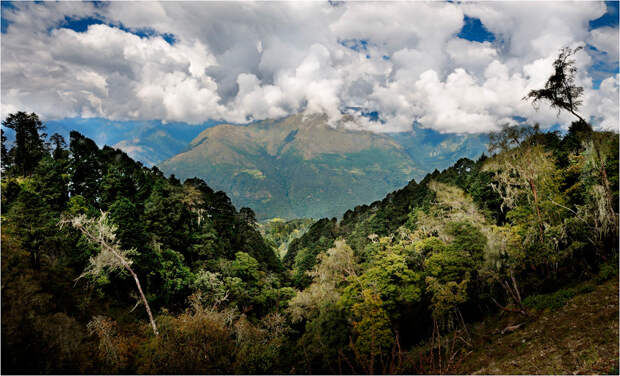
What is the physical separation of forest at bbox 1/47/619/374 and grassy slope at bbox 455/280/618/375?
5.95 feet

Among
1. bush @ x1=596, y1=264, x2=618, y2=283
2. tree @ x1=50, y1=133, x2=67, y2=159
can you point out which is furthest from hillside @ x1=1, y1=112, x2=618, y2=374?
tree @ x1=50, y1=133, x2=67, y2=159

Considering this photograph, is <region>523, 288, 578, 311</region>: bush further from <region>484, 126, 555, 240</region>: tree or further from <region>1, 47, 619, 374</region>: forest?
<region>484, 126, 555, 240</region>: tree

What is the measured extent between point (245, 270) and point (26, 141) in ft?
108

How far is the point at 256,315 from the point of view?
117 ft

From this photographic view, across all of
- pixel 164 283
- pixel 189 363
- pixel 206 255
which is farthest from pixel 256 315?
pixel 189 363

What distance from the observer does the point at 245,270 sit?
128 feet

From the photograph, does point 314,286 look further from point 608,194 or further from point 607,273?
point 608,194

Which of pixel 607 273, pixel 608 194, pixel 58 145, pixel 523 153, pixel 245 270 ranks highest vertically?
pixel 58 145

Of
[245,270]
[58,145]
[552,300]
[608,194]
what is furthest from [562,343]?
[58,145]

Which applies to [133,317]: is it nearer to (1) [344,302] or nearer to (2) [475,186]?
(1) [344,302]

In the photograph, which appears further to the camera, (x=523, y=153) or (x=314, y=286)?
(x=314, y=286)

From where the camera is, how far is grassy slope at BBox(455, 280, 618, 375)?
36.0ft

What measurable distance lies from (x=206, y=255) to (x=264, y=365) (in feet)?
77.9

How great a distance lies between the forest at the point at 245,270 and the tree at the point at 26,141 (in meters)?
0.17
